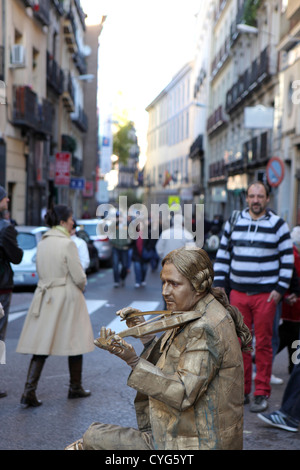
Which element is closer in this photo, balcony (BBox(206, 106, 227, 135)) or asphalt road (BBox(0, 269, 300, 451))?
asphalt road (BBox(0, 269, 300, 451))

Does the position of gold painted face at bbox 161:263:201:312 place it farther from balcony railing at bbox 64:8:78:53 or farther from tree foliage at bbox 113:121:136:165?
tree foliage at bbox 113:121:136:165

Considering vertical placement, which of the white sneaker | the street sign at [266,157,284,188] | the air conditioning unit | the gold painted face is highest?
the air conditioning unit

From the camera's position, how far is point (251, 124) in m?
23.8

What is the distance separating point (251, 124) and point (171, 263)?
21668 mm

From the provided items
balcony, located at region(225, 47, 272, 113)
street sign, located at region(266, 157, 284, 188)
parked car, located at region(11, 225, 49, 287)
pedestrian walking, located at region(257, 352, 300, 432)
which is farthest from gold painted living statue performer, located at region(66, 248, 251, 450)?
balcony, located at region(225, 47, 272, 113)

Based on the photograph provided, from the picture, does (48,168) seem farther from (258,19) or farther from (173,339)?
(173,339)

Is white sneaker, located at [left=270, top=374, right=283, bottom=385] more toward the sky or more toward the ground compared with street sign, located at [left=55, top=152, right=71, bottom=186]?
more toward the ground

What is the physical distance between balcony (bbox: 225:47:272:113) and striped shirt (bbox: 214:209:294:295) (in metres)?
22.1

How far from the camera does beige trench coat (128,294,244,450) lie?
101 inches

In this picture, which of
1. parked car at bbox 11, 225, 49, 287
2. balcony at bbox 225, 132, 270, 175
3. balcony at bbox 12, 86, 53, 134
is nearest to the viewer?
parked car at bbox 11, 225, 49, 287

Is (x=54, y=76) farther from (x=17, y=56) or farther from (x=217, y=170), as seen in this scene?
(x=217, y=170)

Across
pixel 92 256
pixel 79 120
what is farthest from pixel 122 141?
pixel 92 256

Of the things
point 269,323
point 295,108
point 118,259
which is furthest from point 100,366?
point 295,108

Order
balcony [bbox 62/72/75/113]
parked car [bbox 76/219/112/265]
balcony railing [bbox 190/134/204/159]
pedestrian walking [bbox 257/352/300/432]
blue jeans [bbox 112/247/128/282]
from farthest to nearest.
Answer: balcony railing [bbox 190/134/204/159]
balcony [bbox 62/72/75/113]
parked car [bbox 76/219/112/265]
blue jeans [bbox 112/247/128/282]
pedestrian walking [bbox 257/352/300/432]
